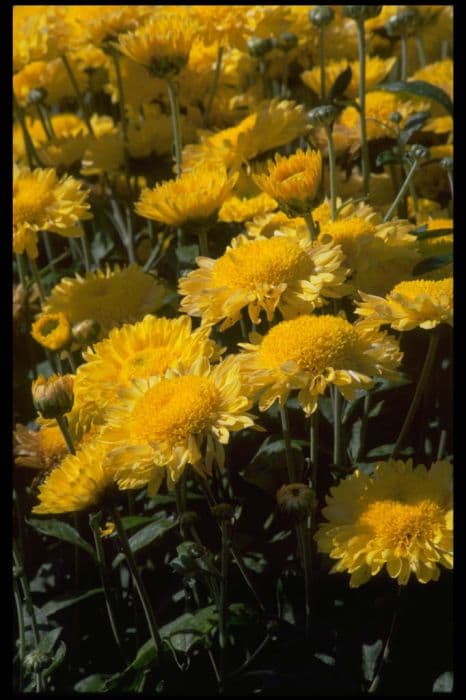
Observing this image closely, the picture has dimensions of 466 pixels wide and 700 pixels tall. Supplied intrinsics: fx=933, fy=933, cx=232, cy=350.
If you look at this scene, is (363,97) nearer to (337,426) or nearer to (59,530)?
(337,426)

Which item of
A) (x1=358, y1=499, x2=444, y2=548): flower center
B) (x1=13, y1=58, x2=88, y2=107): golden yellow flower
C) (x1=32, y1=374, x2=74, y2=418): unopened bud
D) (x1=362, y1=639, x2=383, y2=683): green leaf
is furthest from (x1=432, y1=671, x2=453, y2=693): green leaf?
(x1=13, y1=58, x2=88, y2=107): golden yellow flower

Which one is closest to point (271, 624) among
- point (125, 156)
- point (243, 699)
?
point (243, 699)

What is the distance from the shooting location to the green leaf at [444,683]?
1.38 m

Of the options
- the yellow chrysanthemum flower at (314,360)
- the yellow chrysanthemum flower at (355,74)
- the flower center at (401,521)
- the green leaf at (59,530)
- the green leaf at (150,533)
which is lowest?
the green leaf at (59,530)

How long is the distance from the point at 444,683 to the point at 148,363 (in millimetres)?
662

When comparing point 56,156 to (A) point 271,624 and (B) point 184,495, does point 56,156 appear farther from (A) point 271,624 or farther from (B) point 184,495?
(A) point 271,624

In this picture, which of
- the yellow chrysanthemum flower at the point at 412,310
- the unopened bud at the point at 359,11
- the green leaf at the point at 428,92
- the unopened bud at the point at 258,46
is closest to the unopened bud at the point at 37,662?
the yellow chrysanthemum flower at the point at 412,310

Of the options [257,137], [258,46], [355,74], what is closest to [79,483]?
[257,137]

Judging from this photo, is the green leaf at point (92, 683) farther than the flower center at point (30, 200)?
No

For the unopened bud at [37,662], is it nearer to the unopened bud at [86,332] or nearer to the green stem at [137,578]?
the green stem at [137,578]

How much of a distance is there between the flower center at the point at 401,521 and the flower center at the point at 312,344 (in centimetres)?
22

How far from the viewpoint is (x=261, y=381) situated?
137 centimetres

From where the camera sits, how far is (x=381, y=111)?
2.34 meters

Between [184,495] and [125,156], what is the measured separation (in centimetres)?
113
